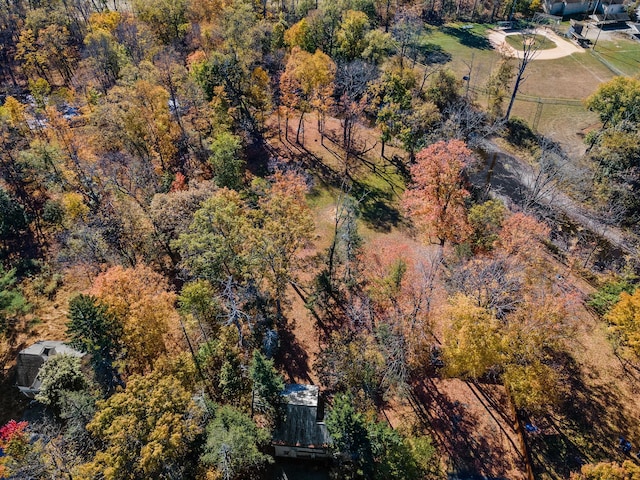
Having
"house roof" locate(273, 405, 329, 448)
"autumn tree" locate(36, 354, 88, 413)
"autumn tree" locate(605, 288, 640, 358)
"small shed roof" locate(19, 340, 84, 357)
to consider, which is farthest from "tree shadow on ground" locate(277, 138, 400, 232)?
"small shed roof" locate(19, 340, 84, 357)

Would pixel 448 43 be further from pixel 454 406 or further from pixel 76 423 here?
pixel 76 423

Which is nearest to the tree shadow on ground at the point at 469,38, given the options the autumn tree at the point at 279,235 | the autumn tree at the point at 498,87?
the autumn tree at the point at 498,87

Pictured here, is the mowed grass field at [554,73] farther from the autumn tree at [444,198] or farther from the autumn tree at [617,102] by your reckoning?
the autumn tree at [444,198]

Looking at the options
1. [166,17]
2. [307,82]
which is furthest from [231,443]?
[166,17]

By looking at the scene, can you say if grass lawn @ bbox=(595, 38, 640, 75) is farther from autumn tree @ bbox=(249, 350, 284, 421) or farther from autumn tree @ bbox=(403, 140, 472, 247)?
autumn tree @ bbox=(249, 350, 284, 421)

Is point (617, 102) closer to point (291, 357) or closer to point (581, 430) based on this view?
point (581, 430)

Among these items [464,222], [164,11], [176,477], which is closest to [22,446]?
[176,477]
